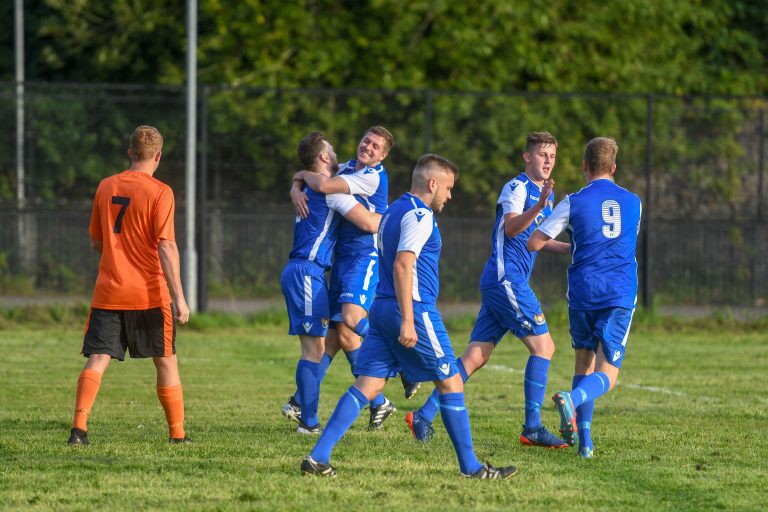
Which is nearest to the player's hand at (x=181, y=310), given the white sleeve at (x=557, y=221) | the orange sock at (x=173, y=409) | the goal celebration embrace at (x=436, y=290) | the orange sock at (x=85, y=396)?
the orange sock at (x=173, y=409)

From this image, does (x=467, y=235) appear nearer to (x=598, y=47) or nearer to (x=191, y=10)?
(x=191, y=10)

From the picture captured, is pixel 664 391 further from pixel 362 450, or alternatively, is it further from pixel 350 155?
pixel 350 155

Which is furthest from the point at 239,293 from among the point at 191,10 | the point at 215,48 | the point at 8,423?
the point at 8,423

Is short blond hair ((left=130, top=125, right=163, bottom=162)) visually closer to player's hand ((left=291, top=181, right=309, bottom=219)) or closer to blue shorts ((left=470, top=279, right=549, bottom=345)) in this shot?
player's hand ((left=291, top=181, right=309, bottom=219))

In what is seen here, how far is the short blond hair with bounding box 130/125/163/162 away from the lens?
811 cm

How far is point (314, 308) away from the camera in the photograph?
895 cm

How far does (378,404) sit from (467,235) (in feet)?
32.7

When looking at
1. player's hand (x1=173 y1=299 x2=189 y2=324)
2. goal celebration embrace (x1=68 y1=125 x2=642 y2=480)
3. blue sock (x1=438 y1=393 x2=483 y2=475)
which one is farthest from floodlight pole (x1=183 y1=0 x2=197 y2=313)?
blue sock (x1=438 y1=393 x2=483 y2=475)

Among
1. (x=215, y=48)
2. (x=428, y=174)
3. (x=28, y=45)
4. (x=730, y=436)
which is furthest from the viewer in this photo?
(x=28, y=45)

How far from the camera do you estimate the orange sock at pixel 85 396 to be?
8.10 meters

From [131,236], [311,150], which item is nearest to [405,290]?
[131,236]

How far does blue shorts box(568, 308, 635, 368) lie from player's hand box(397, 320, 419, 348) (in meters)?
1.63

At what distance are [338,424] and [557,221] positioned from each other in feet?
6.38

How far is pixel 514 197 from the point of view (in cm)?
857
